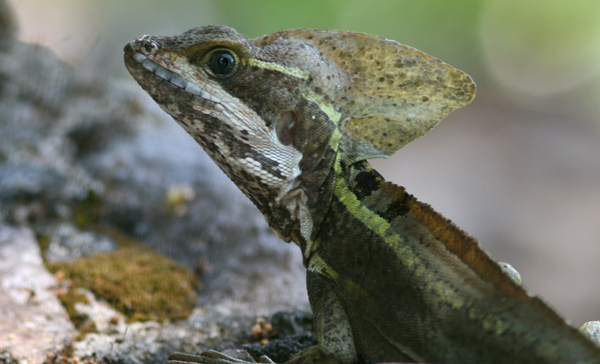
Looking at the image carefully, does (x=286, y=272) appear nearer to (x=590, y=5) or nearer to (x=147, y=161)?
(x=147, y=161)

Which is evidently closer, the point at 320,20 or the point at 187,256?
the point at 187,256

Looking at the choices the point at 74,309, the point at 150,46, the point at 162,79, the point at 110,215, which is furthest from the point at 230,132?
the point at 110,215

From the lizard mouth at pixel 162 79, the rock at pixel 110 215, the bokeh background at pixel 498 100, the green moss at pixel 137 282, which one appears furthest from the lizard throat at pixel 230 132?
the bokeh background at pixel 498 100

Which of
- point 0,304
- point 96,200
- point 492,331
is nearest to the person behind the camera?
point 492,331

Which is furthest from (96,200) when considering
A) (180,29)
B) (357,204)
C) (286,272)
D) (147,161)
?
(180,29)

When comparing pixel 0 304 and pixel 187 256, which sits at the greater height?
pixel 187 256
